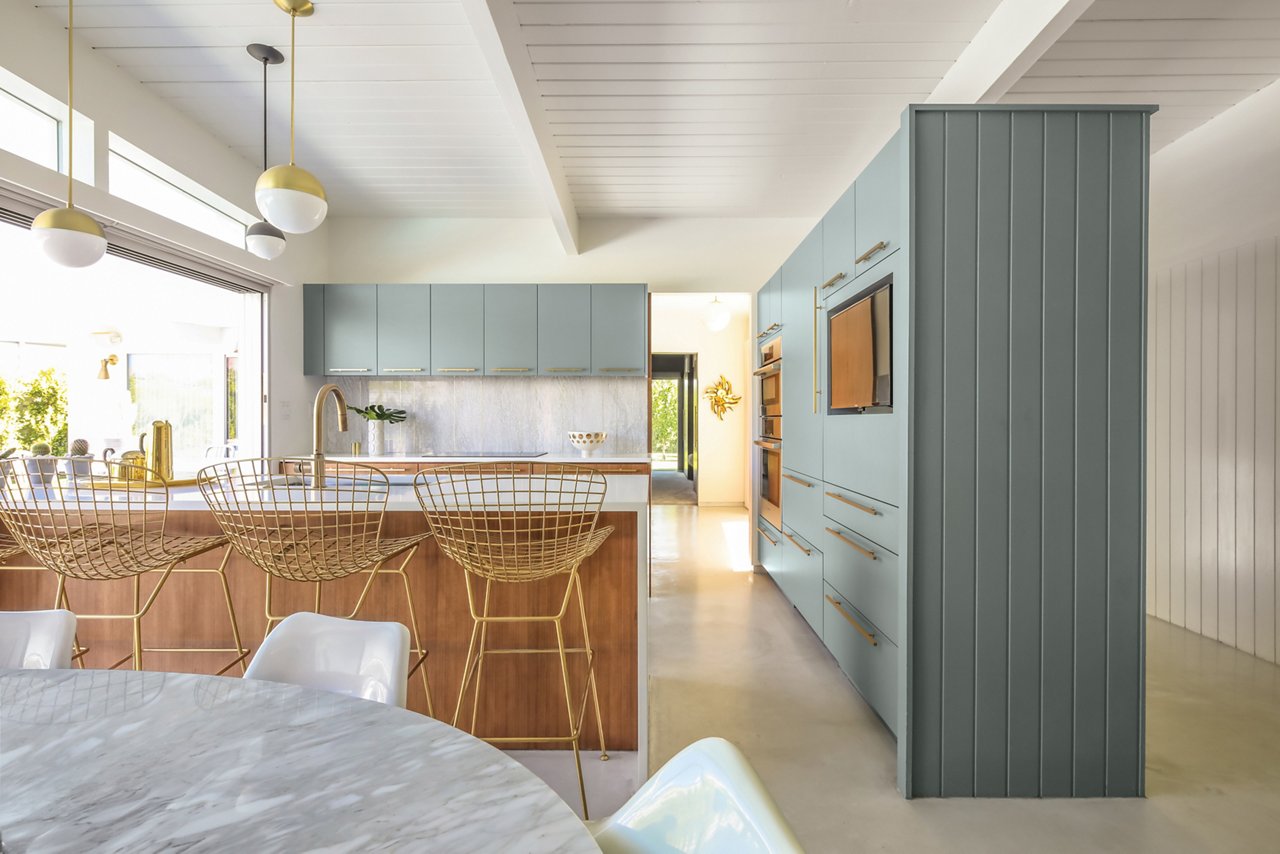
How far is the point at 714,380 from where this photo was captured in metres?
8.95

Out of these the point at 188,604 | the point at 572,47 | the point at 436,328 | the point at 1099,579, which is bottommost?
the point at 188,604

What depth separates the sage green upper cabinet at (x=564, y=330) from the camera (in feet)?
15.7

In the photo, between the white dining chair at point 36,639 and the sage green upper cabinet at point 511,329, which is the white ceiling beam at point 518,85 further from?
the white dining chair at point 36,639

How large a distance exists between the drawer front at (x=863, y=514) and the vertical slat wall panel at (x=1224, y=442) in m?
1.93

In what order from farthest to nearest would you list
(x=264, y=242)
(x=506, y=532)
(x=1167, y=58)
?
1. (x=264, y=242)
2. (x=1167, y=58)
3. (x=506, y=532)

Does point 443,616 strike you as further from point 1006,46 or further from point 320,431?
point 1006,46

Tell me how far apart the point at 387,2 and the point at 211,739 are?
249 cm

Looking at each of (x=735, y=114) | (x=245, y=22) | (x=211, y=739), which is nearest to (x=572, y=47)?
(x=735, y=114)

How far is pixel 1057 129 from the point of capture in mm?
1968

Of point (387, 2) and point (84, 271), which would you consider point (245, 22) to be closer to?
point (387, 2)

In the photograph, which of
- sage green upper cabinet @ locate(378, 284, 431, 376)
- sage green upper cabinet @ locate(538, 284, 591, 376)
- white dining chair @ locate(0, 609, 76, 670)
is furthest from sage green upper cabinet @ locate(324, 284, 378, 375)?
white dining chair @ locate(0, 609, 76, 670)

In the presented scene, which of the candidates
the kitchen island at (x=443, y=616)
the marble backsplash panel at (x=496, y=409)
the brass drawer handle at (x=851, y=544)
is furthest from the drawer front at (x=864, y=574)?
the marble backsplash panel at (x=496, y=409)

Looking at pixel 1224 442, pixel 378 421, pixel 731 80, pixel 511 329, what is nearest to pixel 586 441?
pixel 511 329

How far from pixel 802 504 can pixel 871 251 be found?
1543mm
